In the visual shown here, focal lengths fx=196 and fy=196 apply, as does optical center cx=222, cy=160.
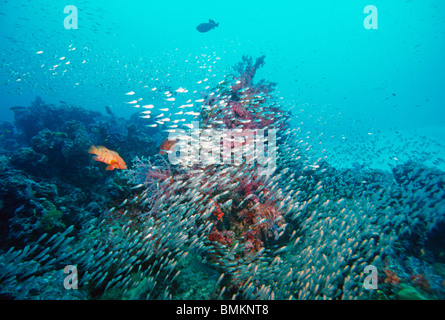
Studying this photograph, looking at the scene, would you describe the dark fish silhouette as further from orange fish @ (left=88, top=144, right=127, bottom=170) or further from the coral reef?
orange fish @ (left=88, top=144, right=127, bottom=170)

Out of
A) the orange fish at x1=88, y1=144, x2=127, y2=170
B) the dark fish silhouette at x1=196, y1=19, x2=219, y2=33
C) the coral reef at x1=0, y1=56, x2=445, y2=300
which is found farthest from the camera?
the dark fish silhouette at x1=196, y1=19, x2=219, y2=33

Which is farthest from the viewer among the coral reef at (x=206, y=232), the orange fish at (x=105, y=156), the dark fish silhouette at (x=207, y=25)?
the dark fish silhouette at (x=207, y=25)

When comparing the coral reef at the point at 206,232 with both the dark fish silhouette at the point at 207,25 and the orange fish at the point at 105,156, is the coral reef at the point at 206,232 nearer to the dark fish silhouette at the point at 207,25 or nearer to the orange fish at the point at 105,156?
the orange fish at the point at 105,156

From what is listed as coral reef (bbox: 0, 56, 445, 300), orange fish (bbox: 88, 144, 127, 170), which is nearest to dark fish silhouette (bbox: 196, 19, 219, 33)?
coral reef (bbox: 0, 56, 445, 300)

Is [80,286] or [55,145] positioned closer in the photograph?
[80,286]

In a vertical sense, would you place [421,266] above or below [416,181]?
below

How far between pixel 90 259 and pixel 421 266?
8.49 metres

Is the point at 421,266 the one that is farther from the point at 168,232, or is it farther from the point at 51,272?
the point at 51,272

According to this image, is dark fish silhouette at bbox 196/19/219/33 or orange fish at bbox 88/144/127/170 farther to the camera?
dark fish silhouette at bbox 196/19/219/33

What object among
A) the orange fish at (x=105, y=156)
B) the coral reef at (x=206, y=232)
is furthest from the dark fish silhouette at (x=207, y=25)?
the orange fish at (x=105, y=156)

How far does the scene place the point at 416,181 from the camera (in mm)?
9289

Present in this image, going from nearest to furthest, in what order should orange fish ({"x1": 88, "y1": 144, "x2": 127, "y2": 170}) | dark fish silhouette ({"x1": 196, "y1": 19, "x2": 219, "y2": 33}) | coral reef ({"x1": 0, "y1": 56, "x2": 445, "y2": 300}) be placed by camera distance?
coral reef ({"x1": 0, "y1": 56, "x2": 445, "y2": 300}) → orange fish ({"x1": 88, "y1": 144, "x2": 127, "y2": 170}) → dark fish silhouette ({"x1": 196, "y1": 19, "x2": 219, "y2": 33})
